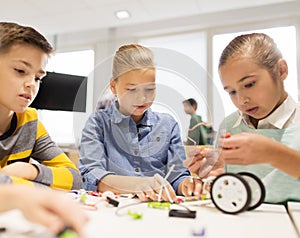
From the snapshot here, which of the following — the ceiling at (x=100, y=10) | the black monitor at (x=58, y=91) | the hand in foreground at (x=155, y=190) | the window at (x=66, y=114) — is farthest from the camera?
the ceiling at (x=100, y=10)

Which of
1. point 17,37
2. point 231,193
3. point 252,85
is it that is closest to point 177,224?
point 231,193

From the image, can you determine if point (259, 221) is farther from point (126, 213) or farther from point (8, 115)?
point (8, 115)

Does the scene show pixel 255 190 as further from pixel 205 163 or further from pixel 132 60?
pixel 132 60

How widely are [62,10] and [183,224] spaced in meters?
2.60

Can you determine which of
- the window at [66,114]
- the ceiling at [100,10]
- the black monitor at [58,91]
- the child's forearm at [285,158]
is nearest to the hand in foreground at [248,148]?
the child's forearm at [285,158]

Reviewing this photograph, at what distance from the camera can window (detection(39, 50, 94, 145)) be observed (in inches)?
26.5

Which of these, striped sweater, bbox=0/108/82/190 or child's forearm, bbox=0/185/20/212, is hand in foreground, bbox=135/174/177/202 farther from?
child's forearm, bbox=0/185/20/212

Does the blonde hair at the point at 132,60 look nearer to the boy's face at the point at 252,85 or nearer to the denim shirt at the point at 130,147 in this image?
the denim shirt at the point at 130,147

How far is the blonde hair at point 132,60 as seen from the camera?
605mm

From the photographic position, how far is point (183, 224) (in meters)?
0.41

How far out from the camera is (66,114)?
2.51ft

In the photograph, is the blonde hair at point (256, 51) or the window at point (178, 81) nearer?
the window at point (178, 81)

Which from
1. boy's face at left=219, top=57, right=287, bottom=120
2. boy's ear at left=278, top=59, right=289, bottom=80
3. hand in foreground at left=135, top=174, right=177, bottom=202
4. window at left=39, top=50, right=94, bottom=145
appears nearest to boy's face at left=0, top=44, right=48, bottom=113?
window at left=39, top=50, right=94, bottom=145

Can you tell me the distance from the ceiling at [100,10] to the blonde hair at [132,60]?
192cm
